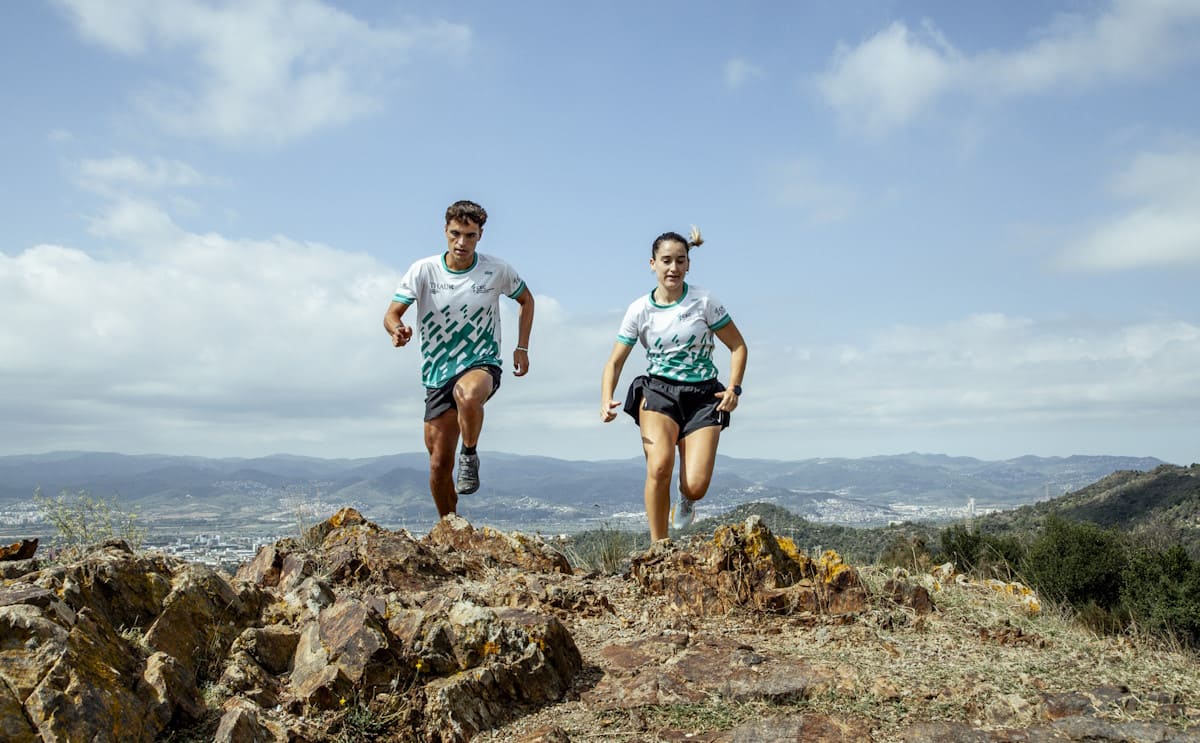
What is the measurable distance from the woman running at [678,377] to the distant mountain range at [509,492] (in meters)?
1.10

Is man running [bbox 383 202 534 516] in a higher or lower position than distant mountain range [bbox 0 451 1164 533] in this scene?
higher

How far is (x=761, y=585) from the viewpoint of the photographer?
6129 mm

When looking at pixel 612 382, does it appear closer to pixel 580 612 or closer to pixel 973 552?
pixel 580 612

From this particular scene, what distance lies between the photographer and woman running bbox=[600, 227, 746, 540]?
7.22 meters

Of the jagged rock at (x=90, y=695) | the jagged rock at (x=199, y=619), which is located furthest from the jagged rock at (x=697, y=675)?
the jagged rock at (x=90, y=695)

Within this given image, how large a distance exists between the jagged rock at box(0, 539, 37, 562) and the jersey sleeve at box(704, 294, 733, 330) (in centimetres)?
539

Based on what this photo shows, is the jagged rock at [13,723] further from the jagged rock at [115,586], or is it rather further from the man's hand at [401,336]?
the man's hand at [401,336]

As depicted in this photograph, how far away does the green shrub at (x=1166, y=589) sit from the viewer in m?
11.1

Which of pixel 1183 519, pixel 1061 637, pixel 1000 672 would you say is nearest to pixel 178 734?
pixel 1000 672

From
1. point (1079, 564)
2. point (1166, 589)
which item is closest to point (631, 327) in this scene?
point (1079, 564)

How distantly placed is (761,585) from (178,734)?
4.04 m

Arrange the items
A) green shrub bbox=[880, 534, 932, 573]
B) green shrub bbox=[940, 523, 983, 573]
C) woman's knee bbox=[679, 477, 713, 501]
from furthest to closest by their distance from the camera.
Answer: green shrub bbox=[940, 523, 983, 573]
green shrub bbox=[880, 534, 932, 573]
woman's knee bbox=[679, 477, 713, 501]

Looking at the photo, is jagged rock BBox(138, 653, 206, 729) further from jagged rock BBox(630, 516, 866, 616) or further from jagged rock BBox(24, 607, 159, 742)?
jagged rock BBox(630, 516, 866, 616)

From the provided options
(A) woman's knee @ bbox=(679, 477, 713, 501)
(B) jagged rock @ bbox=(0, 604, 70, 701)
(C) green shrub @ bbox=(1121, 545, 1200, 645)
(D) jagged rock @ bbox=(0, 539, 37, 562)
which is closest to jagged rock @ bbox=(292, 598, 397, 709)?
(B) jagged rock @ bbox=(0, 604, 70, 701)
